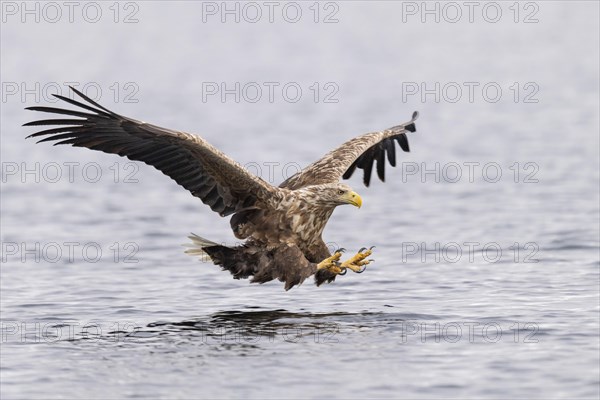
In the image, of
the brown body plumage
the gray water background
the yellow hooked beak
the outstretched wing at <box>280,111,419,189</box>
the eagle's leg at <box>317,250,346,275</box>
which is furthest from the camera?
the outstretched wing at <box>280,111,419,189</box>

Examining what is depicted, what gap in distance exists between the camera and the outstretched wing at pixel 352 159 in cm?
1594

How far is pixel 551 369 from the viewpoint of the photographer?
40.2 feet

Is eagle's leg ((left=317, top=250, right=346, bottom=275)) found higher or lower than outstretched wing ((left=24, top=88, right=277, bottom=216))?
lower

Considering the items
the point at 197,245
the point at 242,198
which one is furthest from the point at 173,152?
the point at 197,245

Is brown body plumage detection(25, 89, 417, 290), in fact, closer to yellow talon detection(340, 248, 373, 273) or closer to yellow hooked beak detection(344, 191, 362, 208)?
yellow hooked beak detection(344, 191, 362, 208)

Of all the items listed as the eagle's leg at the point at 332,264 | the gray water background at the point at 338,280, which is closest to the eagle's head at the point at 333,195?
the eagle's leg at the point at 332,264

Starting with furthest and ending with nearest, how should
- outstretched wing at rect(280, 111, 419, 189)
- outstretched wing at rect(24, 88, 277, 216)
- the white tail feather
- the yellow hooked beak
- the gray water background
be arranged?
outstretched wing at rect(280, 111, 419, 189) → the white tail feather → the yellow hooked beak → outstretched wing at rect(24, 88, 277, 216) → the gray water background

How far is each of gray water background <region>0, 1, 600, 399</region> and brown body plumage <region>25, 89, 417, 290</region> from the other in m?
0.54

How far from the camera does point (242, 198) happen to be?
14914mm

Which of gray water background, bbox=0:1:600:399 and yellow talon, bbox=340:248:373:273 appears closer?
gray water background, bbox=0:1:600:399

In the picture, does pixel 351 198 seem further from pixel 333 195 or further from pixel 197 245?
pixel 197 245

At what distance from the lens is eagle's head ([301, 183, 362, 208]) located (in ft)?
48.4

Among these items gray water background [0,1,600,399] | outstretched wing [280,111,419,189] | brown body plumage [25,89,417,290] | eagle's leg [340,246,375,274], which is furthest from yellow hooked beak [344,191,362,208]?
gray water background [0,1,600,399]

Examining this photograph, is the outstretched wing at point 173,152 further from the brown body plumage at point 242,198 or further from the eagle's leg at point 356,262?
the eagle's leg at point 356,262
